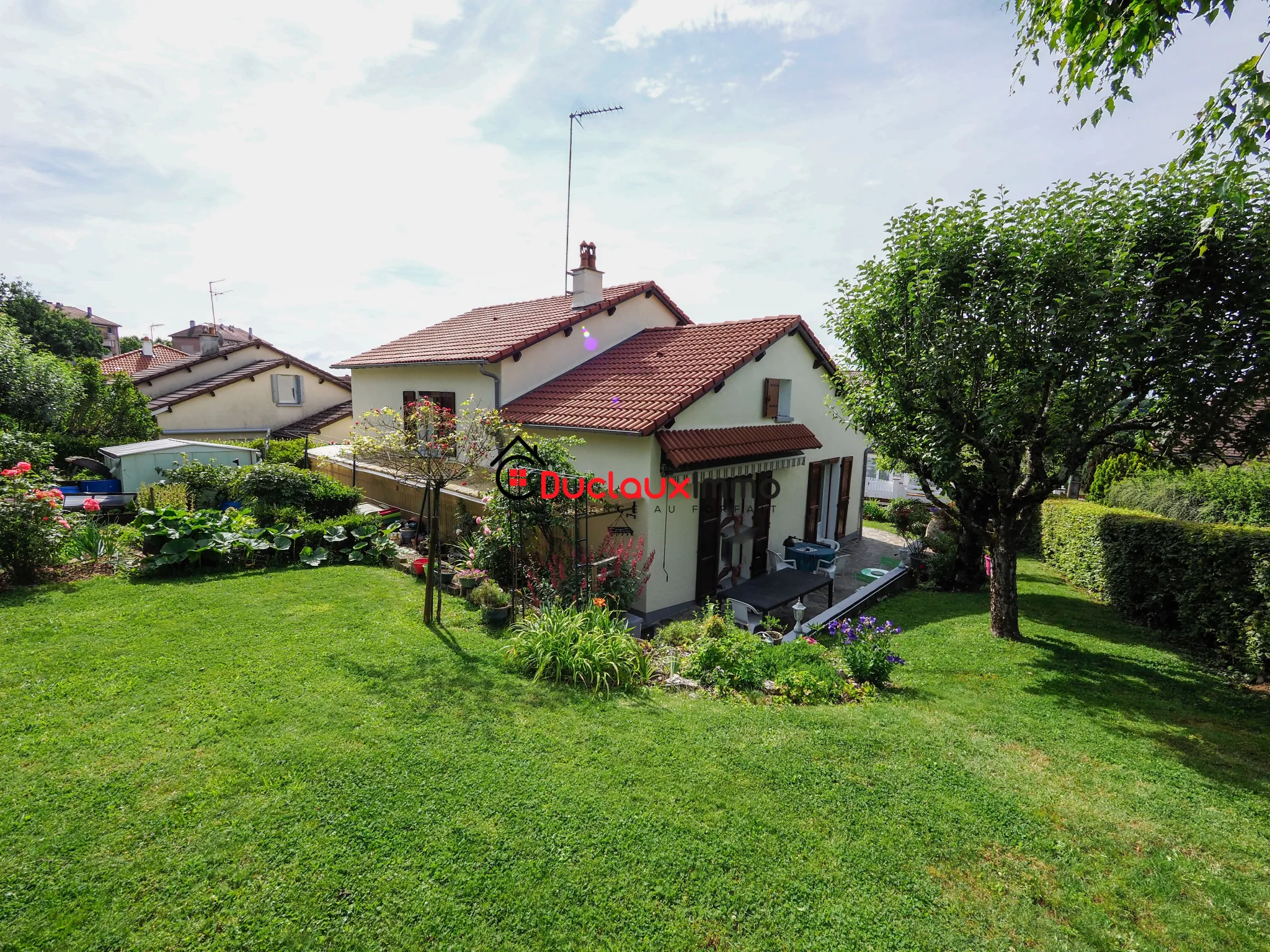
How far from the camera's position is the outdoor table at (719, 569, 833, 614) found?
581 inches

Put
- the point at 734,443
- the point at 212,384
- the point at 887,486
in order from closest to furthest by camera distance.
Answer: the point at 734,443, the point at 212,384, the point at 887,486

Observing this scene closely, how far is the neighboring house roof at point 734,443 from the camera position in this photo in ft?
49.1

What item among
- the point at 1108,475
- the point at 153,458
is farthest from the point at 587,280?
the point at 1108,475

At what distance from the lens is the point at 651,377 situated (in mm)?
18266

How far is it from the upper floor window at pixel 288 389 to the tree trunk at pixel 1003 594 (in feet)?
142

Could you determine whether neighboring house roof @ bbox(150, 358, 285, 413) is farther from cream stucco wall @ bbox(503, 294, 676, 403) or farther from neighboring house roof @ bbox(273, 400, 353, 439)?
cream stucco wall @ bbox(503, 294, 676, 403)

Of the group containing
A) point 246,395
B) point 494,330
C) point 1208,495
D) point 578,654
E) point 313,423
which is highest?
point 494,330

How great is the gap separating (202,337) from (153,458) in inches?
1117

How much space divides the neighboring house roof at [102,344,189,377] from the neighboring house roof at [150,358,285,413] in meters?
4.87

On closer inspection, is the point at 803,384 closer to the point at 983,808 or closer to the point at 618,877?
the point at 983,808

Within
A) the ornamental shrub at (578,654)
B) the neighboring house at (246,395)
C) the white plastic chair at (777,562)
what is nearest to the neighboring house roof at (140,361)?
the neighboring house at (246,395)

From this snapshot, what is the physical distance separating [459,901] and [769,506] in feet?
53.7

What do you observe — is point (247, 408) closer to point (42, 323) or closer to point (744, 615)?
point (744, 615)

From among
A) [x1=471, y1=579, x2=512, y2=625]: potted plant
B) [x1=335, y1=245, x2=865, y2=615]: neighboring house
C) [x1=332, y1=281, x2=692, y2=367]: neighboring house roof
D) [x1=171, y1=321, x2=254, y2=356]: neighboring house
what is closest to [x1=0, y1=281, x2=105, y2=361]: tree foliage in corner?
[x1=171, y1=321, x2=254, y2=356]: neighboring house
